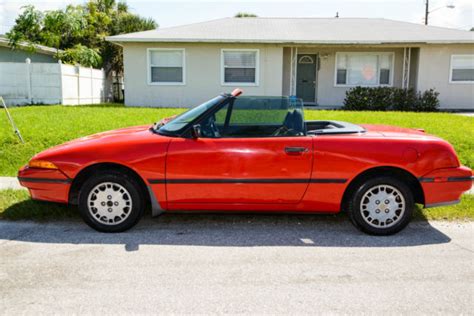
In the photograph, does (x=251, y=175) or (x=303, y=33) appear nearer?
(x=251, y=175)

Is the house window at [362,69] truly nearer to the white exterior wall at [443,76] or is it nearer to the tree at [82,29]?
the white exterior wall at [443,76]

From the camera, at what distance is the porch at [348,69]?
18039mm

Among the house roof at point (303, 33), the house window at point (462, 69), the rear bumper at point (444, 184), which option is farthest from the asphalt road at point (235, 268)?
the house window at point (462, 69)

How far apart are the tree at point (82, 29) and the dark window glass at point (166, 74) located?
6.34 meters

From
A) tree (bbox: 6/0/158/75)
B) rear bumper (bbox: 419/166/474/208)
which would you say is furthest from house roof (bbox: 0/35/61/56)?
rear bumper (bbox: 419/166/474/208)

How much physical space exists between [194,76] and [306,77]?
16.5ft

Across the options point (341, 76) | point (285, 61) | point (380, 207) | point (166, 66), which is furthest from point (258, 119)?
point (341, 76)

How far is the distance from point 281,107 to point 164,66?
1305 centimetres

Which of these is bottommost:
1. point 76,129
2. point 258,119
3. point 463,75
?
point 76,129

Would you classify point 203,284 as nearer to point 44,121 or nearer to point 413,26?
point 44,121

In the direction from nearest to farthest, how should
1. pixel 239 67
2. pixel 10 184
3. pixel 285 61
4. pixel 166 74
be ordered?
1. pixel 10 184
2. pixel 239 67
3. pixel 166 74
4. pixel 285 61

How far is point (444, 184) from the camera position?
14.7 ft

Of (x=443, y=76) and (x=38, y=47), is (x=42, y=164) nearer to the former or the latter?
(x=443, y=76)

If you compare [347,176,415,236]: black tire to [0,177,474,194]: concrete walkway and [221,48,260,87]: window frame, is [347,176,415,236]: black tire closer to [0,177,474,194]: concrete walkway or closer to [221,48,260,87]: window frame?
[0,177,474,194]: concrete walkway
